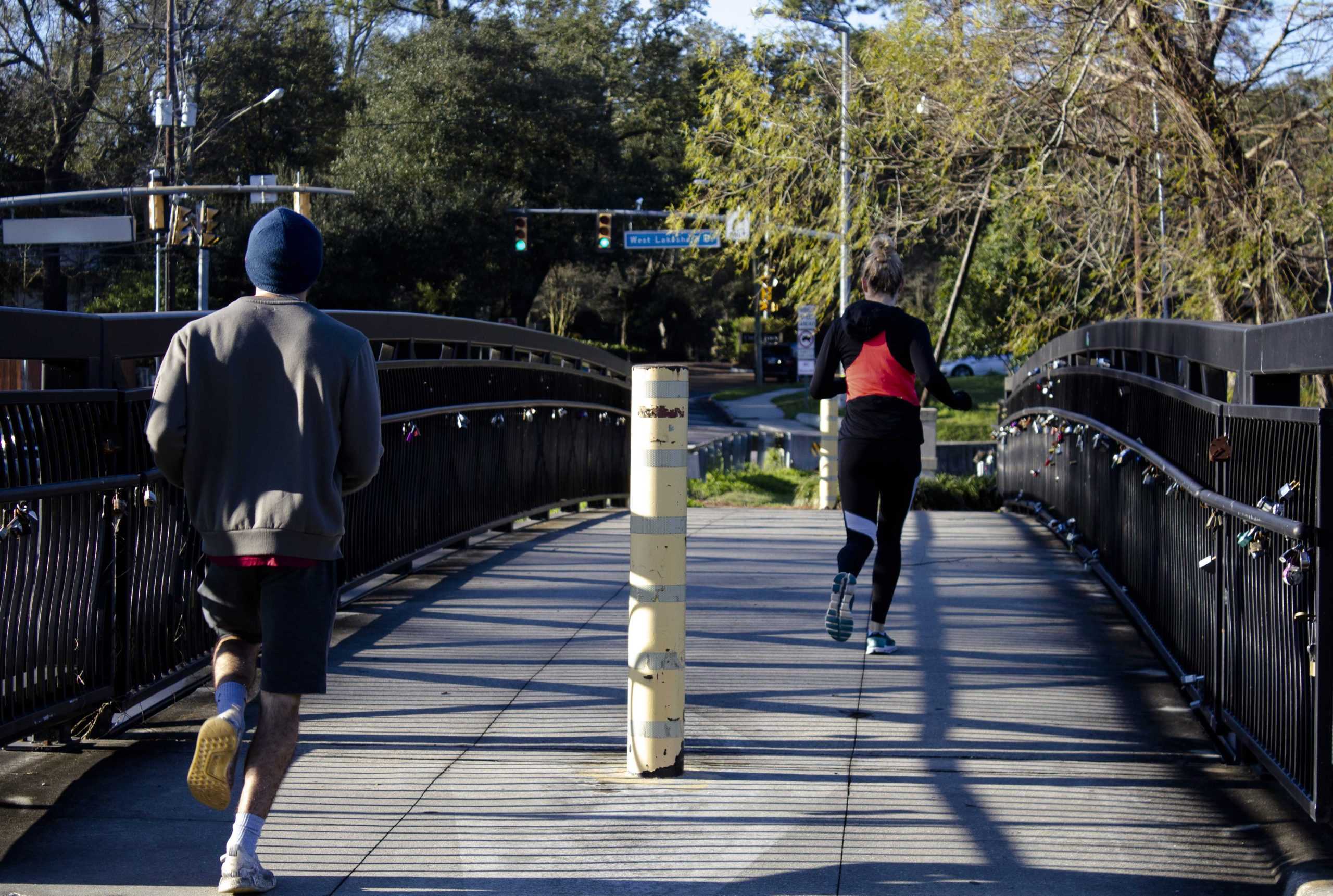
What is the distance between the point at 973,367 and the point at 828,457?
41.1m

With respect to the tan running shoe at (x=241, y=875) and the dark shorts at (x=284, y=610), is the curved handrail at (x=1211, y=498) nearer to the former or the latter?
the dark shorts at (x=284, y=610)

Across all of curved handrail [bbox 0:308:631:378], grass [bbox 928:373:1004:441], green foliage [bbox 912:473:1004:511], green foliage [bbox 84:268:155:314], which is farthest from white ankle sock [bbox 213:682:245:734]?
green foliage [bbox 84:268:155:314]

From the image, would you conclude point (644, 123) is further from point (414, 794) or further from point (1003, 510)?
point (414, 794)

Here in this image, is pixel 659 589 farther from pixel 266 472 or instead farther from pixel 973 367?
pixel 973 367

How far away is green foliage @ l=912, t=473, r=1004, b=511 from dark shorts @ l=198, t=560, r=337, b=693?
1550 cm

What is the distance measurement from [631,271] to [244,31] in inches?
934

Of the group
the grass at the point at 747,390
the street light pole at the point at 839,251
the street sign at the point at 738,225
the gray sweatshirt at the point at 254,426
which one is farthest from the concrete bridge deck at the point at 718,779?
the grass at the point at 747,390

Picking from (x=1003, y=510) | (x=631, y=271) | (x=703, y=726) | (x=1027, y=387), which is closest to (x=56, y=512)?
(x=703, y=726)

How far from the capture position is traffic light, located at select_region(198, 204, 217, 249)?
28.0 meters

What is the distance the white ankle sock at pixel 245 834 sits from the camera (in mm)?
3430

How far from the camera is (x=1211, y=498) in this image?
15.3 feet

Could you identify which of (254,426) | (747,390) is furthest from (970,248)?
(747,390)

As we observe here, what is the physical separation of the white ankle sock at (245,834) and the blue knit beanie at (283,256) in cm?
131

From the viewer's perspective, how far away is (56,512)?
430 cm
